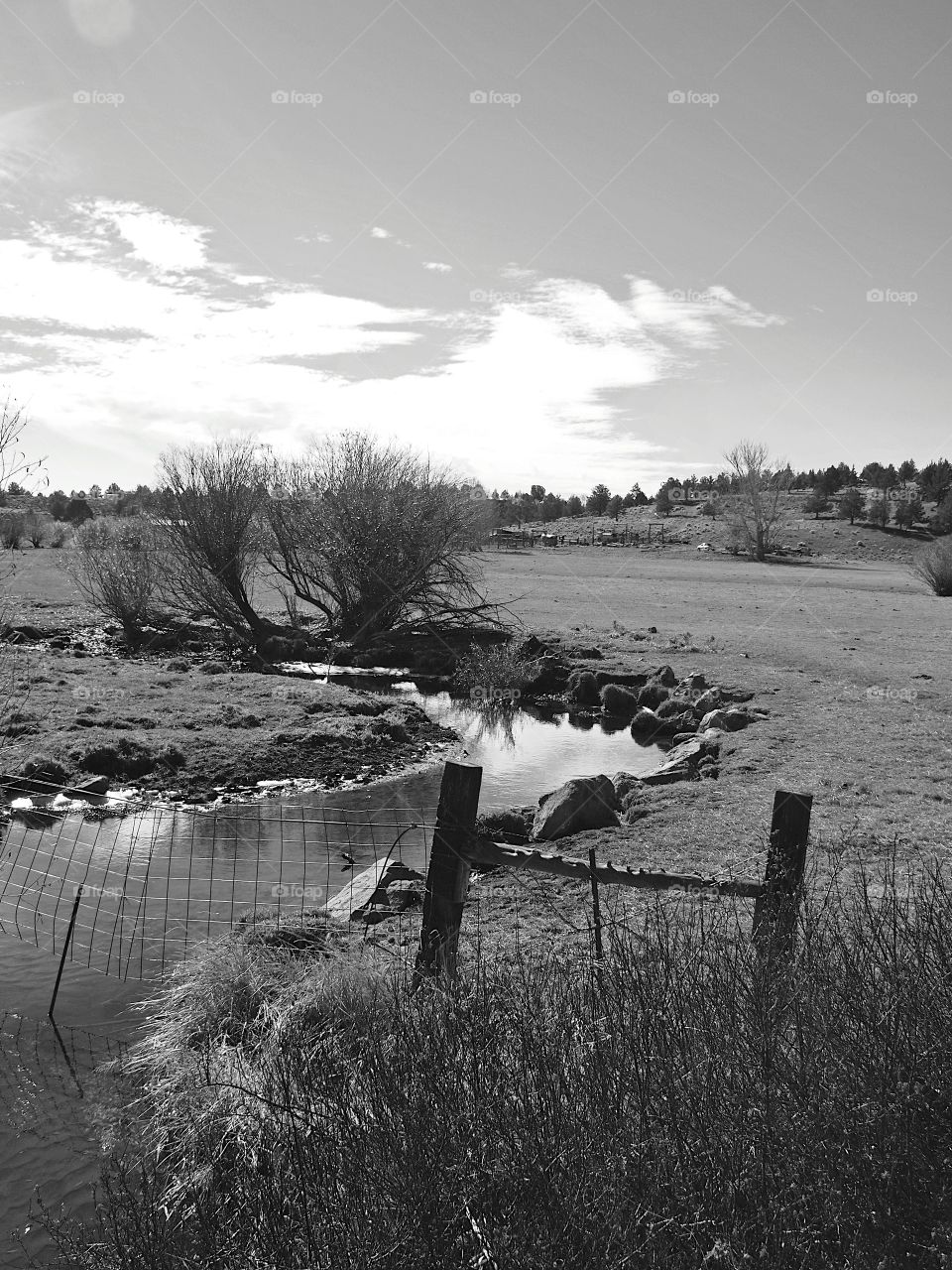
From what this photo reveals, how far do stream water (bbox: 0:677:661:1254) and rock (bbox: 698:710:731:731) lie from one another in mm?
1104

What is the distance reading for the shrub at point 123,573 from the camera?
30.5 metres

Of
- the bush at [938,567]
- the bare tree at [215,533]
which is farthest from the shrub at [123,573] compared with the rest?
the bush at [938,567]

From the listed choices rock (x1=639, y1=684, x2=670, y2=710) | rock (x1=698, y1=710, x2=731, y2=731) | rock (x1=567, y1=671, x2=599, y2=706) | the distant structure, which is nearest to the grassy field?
rock (x1=698, y1=710, x2=731, y2=731)

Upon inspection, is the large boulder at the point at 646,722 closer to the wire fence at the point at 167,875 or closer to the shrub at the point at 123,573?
the wire fence at the point at 167,875

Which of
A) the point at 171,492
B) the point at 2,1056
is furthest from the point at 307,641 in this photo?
the point at 2,1056

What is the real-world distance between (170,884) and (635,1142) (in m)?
7.87

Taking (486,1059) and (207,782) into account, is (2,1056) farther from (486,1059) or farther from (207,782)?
(207,782)

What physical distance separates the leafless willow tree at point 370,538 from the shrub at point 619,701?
987 cm

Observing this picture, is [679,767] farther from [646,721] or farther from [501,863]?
[501,863]

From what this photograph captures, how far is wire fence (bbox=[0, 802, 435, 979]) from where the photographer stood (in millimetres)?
8125

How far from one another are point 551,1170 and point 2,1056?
5205mm

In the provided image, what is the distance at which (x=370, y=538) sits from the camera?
3106 centimetres

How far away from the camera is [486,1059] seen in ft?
11.0

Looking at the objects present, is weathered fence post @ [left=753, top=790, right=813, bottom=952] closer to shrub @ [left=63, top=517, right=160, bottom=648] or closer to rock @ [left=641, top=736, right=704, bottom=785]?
rock @ [left=641, top=736, right=704, bottom=785]
